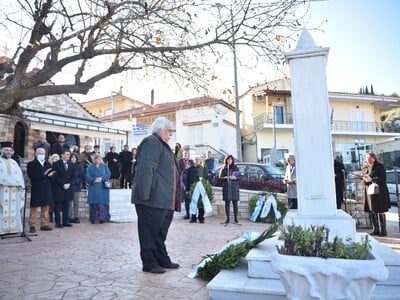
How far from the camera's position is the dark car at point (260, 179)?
40.4 feet

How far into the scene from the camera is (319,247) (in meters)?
2.27

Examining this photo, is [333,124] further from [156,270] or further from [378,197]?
[156,270]

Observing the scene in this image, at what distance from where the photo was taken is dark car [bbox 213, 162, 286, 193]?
12.3m

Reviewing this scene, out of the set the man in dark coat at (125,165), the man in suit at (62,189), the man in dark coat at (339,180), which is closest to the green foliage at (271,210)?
the man in dark coat at (339,180)

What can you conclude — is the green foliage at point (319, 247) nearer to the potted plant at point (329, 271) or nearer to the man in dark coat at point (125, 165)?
the potted plant at point (329, 271)

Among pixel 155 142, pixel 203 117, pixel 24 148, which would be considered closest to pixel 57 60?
pixel 155 142

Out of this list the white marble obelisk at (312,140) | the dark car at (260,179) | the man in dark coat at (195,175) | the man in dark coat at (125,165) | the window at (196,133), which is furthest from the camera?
the window at (196,133)

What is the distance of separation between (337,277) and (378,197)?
20.8 ft

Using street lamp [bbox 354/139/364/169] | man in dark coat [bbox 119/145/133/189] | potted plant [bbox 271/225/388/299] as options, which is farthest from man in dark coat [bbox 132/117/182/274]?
street lamp [bbox 354/139/364/169]

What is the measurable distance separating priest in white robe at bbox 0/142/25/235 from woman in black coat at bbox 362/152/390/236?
7711mm

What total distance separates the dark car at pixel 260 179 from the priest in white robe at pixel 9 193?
6.59 metres

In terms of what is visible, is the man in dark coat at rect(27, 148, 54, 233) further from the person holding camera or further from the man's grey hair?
the person holding camera

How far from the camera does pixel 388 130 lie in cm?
3344

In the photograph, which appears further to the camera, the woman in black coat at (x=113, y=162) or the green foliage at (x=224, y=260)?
→ the woman in black coat at (x=113, y=162)
